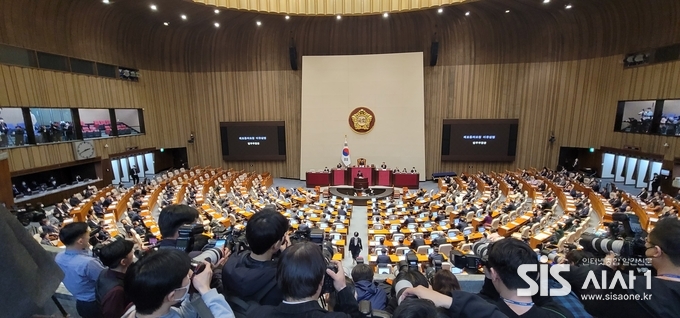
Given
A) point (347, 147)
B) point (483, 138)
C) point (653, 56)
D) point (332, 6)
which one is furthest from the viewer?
point (347, 147)

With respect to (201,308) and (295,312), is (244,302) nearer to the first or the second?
(201,308)

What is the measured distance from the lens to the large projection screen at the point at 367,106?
1672cm

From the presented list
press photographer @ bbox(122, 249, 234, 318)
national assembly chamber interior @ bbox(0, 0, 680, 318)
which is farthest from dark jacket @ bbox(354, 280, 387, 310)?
press photographer @ bbox(122, 249, 234, 318)

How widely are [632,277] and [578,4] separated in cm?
1635

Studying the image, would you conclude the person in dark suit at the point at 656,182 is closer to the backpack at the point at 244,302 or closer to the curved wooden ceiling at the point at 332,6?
the curved wooden ceiling at the point at 332,6

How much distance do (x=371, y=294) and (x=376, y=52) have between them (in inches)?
647

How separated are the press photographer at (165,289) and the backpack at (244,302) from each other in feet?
0.83

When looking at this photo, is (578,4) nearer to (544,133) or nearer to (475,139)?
(544,133)

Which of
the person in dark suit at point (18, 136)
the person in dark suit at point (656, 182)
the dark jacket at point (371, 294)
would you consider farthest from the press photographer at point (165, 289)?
the person in dark suit at point (656, 182)

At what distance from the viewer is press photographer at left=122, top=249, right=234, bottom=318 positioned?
1395mm

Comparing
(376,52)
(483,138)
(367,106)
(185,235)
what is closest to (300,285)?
(185,235)

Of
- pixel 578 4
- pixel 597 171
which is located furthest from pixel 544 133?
pixel 578 4

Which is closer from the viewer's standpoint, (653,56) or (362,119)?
(653,56)

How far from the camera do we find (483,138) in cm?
1658
